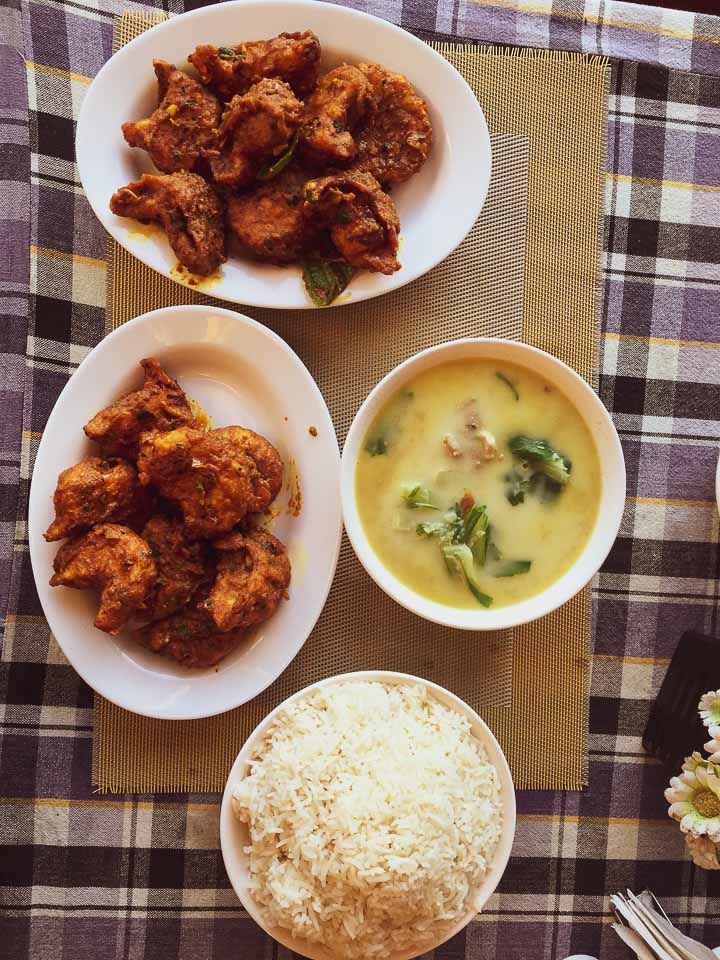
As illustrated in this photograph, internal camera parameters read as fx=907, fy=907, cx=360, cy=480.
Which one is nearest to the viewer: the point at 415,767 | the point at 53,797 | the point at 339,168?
the point at 415,767

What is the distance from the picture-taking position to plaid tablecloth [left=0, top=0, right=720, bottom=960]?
103 inches

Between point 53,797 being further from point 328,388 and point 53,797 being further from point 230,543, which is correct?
point 328,388

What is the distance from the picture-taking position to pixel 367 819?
230 cm

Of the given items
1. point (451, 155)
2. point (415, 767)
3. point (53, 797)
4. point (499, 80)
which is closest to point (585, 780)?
point (415, 767)

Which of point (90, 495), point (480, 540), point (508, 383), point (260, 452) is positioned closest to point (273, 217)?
point (260, 452)

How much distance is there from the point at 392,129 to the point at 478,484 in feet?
3.36

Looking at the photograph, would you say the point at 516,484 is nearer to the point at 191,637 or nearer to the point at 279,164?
the point at 191,637

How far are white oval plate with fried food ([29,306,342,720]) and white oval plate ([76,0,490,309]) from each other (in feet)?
0.52

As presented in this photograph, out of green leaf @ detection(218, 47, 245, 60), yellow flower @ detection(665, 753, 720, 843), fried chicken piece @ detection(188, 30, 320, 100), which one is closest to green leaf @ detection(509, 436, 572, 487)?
yellow flower @ detection(665, 753, 720, 843)

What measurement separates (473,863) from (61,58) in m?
2.52

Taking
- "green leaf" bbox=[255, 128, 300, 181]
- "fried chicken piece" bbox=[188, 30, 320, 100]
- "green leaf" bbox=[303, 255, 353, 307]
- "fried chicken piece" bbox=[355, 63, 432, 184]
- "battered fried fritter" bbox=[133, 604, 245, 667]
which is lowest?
"battered fried fritter" bbox=[133, 604, 245, 667]

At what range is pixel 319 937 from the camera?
7.75 feet

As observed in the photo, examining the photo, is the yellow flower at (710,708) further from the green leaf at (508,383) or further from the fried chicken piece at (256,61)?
the fried chicken piece at (256,61)

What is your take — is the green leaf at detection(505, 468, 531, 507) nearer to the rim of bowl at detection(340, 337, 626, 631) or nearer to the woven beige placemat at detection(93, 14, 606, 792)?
the rim of bowl at detection(340, 337, 626, 631)
